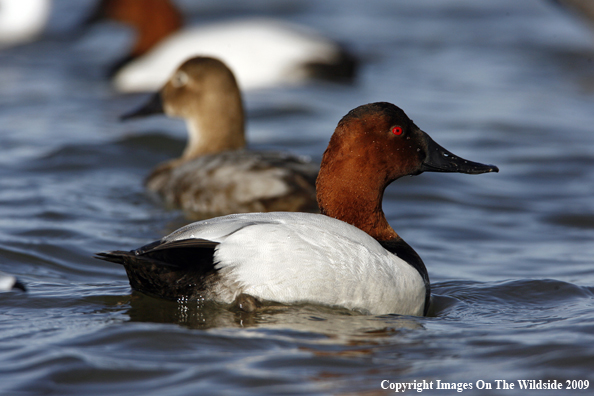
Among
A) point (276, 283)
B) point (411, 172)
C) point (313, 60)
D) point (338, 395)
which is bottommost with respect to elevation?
point (338, 395)

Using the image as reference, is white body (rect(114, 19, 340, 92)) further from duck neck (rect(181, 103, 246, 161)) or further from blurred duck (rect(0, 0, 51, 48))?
duck neck (rect(181, 103, 246, 161))

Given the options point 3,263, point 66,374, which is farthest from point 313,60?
point 66,374

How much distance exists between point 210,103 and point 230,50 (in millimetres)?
3335

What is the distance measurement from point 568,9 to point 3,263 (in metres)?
7.45

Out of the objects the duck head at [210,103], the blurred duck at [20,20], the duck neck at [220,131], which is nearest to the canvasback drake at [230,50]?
the blurred duck at [20,20]

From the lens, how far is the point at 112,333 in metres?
3.53

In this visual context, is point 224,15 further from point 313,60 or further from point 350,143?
point 350,143

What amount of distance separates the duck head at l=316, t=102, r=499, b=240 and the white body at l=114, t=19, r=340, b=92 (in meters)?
5.92

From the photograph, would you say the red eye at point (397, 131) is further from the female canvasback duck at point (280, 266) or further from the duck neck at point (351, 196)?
the female canvasback duck at point (280, 266)

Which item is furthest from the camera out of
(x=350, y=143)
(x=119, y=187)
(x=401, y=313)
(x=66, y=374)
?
(x=119, y=187)

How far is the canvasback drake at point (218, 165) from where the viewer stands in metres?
5.66

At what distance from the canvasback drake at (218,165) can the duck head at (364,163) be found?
4.70 feet

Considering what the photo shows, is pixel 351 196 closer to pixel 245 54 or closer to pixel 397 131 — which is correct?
pixel 397 131

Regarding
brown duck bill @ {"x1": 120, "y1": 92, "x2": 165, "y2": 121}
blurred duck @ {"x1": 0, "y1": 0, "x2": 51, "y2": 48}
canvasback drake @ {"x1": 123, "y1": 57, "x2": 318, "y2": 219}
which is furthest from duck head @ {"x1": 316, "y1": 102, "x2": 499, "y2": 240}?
blurred duck @ {"x1": 0, "y1": 0, "x2": 51, "y2": 48}
